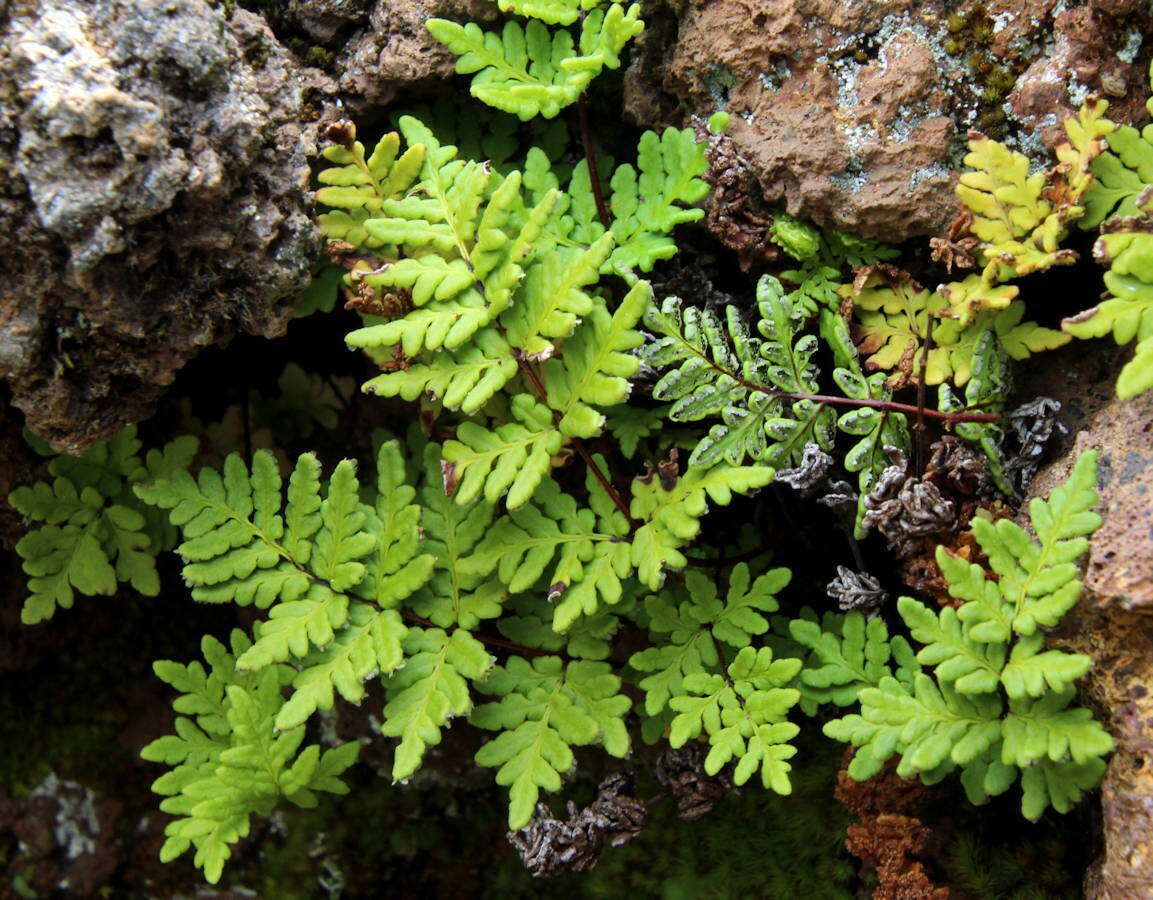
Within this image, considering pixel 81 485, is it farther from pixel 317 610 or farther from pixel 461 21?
pixel 461 21

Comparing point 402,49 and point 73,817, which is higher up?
point 402,49

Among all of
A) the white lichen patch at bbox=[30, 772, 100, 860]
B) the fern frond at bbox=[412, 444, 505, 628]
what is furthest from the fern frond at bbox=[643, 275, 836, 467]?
the white lichen patch at bbox=[30, 772, 100, 860]

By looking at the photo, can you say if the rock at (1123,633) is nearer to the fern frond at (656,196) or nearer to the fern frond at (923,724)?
the fern frond at (923,724)

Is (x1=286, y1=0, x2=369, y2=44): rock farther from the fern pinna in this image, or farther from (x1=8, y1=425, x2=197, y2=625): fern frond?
the fern pinna

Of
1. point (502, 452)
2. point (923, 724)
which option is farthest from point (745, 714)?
point (502, 452)

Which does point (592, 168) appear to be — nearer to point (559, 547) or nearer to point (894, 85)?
point (894, 85)

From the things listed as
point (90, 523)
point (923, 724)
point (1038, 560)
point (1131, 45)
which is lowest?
point (90, 523)
